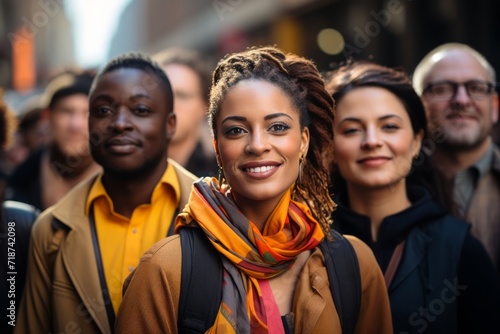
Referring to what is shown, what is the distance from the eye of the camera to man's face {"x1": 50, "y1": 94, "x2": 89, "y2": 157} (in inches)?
227

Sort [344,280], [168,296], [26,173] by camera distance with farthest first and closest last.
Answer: [26,173]
[344,280]
[168,296]

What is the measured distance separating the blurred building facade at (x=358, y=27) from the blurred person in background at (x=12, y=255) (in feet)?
9.08

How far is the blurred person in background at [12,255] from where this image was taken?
367cm

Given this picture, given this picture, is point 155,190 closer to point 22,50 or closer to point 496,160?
point 496,160

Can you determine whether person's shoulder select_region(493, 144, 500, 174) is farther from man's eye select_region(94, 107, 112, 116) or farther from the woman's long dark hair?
man's eye select_region(94, 107, 112, 116)

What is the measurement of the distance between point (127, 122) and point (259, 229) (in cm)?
103

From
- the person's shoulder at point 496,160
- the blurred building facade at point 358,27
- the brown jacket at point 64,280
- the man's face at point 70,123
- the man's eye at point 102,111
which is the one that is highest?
the blurred building facade at point 358,27

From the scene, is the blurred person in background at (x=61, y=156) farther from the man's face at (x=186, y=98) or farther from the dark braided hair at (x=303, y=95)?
the dark braided hair at (x=303, y=95)

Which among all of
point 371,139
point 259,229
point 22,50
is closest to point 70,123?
point 371,139

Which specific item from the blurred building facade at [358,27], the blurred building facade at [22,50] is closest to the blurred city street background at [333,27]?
the blurred building facade at [358,27]

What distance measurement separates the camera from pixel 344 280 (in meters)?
3.01

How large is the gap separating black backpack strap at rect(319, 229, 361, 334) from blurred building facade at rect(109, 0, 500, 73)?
2433 mm

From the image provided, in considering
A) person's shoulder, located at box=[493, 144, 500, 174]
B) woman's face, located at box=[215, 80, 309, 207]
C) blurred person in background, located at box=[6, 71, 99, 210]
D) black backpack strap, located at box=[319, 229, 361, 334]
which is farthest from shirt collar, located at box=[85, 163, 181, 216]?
person's shoulder, located at box=[493, 144, 500, 174]

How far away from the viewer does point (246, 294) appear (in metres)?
2.89
